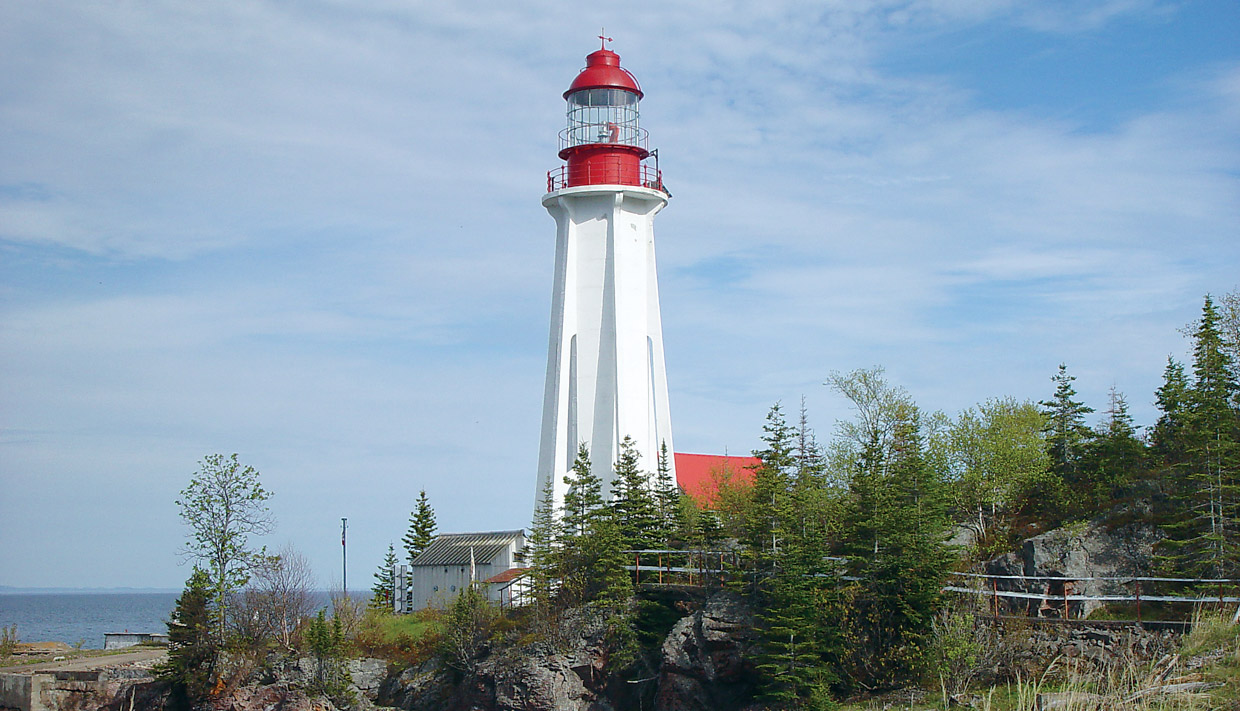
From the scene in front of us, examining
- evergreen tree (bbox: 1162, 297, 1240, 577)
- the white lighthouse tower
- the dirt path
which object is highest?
the white lighthouse tower

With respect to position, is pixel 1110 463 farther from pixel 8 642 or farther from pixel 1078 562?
pixel 8 642

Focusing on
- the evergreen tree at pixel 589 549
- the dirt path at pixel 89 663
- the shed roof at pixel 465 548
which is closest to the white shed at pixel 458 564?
the shed roof at pixel 465 548

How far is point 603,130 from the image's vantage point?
151ft

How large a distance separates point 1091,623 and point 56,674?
34139mm

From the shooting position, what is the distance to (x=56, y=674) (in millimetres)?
40812

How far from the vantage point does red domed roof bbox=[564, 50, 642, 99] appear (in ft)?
150

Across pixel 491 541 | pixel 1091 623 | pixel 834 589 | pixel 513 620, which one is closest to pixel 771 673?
pixel 834 589

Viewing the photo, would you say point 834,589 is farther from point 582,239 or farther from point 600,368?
point 582,239

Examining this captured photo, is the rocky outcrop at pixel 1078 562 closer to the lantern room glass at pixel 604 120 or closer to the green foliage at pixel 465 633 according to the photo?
the green foliage at pixel 465 633

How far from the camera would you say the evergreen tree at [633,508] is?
40969 mm

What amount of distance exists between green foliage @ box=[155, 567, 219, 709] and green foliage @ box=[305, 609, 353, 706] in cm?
388

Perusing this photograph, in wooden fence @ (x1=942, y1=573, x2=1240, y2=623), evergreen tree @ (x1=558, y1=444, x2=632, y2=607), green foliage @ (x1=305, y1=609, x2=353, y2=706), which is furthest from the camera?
green foliage @ (x1=305, y1=609, x2=353, y2=706)

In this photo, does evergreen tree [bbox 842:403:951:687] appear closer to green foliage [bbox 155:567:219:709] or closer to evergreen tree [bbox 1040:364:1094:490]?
evergreen tree [bbox 1040:364:1094:490]

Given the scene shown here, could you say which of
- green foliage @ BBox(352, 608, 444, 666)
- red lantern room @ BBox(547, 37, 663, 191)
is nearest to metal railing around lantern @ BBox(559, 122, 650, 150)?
red lantern room @ BBox(547, 37, 663, 191)
